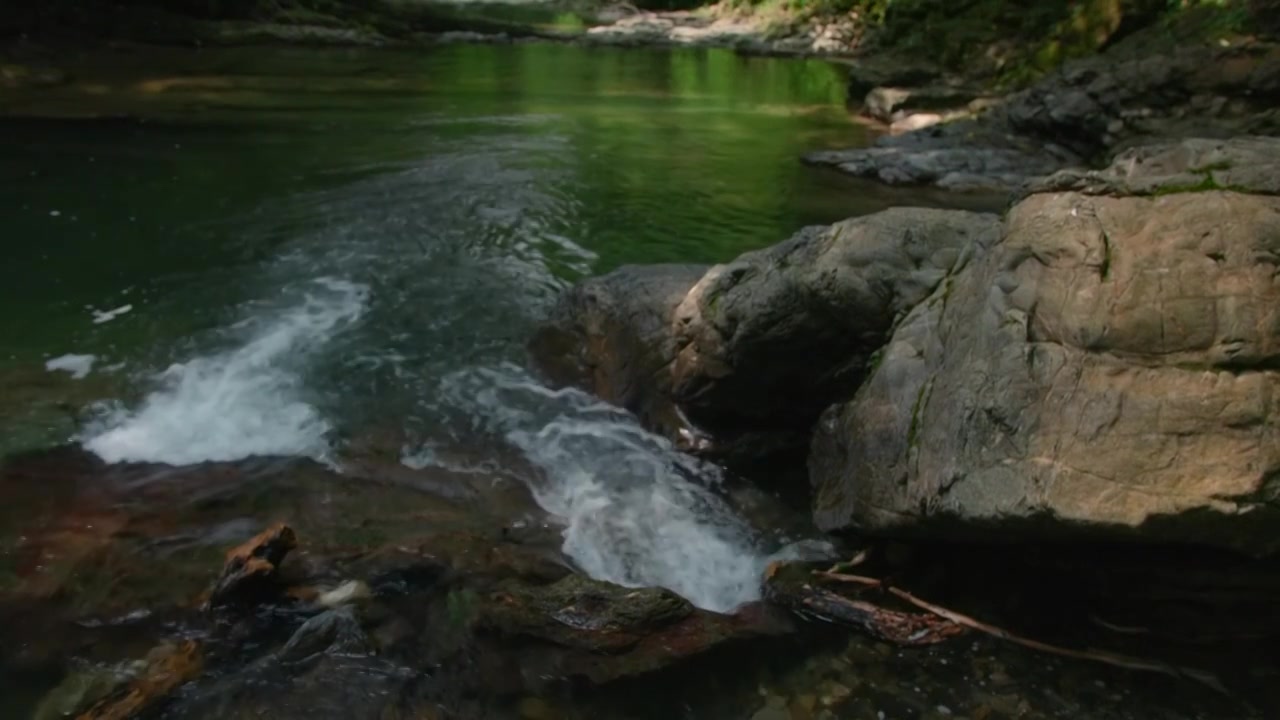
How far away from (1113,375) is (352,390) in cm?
542

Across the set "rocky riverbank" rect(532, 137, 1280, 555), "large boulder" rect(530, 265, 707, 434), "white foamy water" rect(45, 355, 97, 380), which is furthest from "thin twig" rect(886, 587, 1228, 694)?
"white foamy water" rect(45, 355, 97, 380)

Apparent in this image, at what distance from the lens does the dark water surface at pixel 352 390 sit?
422 cm

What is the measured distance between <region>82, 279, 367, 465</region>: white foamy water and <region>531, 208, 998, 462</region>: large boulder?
7.45 feet

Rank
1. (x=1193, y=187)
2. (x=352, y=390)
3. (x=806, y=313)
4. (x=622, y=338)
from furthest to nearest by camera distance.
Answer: (x=352, y=390)
(x=622, y=338)
(x=806, y=313)
(x=1193, y=187)

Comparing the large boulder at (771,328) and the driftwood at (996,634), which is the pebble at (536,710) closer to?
the driftwood at (996,634)

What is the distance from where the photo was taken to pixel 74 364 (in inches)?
298

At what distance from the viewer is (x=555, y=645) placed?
14.5 ft

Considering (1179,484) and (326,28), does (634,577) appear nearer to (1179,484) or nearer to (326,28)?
(1179,484)

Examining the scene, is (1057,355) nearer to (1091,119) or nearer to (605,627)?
(605,627)

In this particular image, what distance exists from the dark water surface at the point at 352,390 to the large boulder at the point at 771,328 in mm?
354

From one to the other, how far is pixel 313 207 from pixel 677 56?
887 inches

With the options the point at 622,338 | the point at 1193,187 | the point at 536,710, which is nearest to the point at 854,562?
the point at 536,710

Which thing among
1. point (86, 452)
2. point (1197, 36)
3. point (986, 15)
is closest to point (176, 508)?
point (86, 452)

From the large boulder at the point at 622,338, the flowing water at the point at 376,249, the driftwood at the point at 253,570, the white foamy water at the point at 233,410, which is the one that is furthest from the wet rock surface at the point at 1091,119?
the driftwood at the point at 253,570
